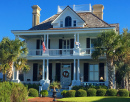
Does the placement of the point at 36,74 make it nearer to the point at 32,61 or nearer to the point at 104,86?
the point at 32,61

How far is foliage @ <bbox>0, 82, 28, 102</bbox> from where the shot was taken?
11997 mm

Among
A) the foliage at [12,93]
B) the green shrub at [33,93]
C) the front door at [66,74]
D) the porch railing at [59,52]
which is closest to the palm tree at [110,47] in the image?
the porch railing at [59,52]

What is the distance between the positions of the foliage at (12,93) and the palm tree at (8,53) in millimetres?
8782

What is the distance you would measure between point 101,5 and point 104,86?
12100mm

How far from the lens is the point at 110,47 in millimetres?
21078

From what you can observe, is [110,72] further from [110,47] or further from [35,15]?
[35,15]

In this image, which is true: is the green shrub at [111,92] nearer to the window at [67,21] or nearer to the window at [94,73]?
the window at [94,73]

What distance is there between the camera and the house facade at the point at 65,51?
24.1 meters

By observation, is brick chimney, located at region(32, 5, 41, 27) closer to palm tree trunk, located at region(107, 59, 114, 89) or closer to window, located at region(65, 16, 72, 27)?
window, located at region(65, 16, 72, 27)

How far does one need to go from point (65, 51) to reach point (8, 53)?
694 centimetres

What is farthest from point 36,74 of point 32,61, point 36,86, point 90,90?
point 90,90

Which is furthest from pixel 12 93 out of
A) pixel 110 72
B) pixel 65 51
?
pixel 65 51

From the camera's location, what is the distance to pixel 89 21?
26.7 metres

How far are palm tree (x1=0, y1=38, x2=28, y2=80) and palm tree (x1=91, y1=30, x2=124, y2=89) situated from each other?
772 centimetres
